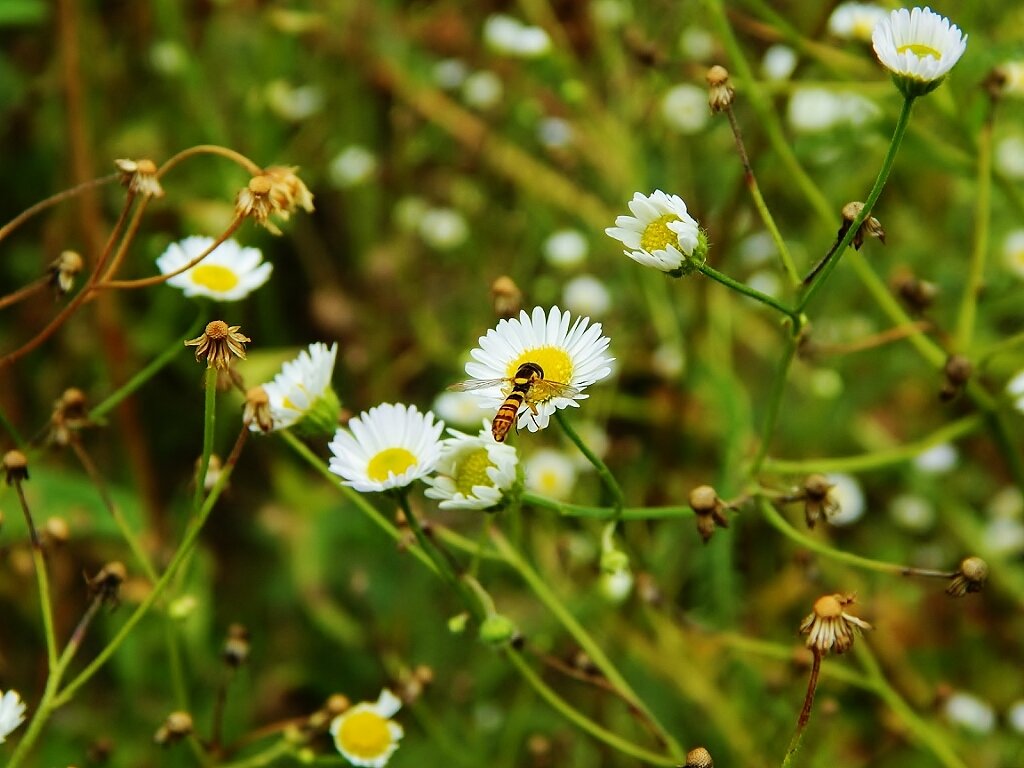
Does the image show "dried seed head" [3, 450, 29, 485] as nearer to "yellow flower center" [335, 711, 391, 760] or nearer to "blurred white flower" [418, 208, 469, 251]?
"yellow flower center" [335, 711, 391, 760]

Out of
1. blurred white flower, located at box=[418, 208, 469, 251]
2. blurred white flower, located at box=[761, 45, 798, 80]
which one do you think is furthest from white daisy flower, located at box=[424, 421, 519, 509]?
blurred white flower, located at box=[761, 45, 798, 80]

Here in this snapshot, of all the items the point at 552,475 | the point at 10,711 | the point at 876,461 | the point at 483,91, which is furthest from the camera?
the point at 483,91

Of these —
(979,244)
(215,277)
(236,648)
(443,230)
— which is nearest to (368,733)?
(236,648)

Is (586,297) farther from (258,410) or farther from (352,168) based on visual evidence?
(258,410)

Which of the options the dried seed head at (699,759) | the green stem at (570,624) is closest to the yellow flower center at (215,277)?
the green stem at (570,624)

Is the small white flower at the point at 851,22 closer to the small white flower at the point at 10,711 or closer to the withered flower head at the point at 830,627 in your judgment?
the withered flower head at the point at 830,627

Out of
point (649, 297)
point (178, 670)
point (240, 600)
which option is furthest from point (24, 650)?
point (649, 297)

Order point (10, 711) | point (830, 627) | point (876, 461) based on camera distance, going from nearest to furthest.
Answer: point (830, 627)
point (10, 711)
point (876, 461)
